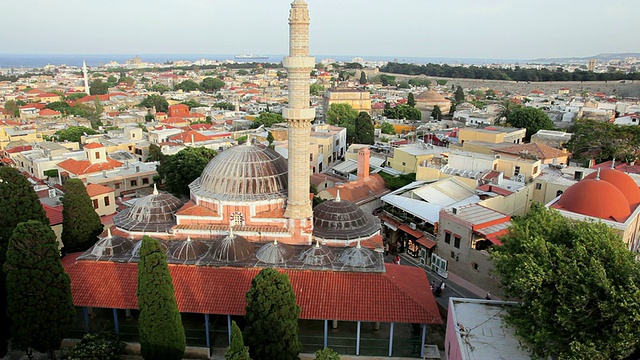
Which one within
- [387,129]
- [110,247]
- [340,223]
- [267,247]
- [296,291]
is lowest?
[296,291]

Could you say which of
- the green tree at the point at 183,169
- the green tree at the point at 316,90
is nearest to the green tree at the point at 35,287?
the green tree at the point at 183,169

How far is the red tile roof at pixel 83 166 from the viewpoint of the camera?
A: 37375 millimetres

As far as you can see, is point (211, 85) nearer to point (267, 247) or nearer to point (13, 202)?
point (13, 202)

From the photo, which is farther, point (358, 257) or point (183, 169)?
point (183, 169)

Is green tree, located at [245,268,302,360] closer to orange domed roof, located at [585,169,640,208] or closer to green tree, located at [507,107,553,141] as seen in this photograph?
orange domed roof, located at [585,169,640,208]

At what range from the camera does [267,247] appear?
63.3 feet

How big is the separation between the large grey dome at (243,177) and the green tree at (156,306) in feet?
19.5

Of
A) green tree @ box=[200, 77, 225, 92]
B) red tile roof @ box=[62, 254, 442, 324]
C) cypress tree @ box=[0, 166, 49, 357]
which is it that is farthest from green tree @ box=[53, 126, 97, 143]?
green tree @ box=[200, 77, 225, 92]

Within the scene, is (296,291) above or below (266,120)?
below

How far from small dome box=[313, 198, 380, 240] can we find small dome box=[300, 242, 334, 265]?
1.48 meters

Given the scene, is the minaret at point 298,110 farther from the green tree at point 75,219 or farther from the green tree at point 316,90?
the green tree at point 316,90

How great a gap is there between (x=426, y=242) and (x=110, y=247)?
15752mm

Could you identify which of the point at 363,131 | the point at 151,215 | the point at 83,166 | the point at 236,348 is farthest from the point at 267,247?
the point at 363,131

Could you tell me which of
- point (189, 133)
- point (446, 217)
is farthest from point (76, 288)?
point (189, 133)
